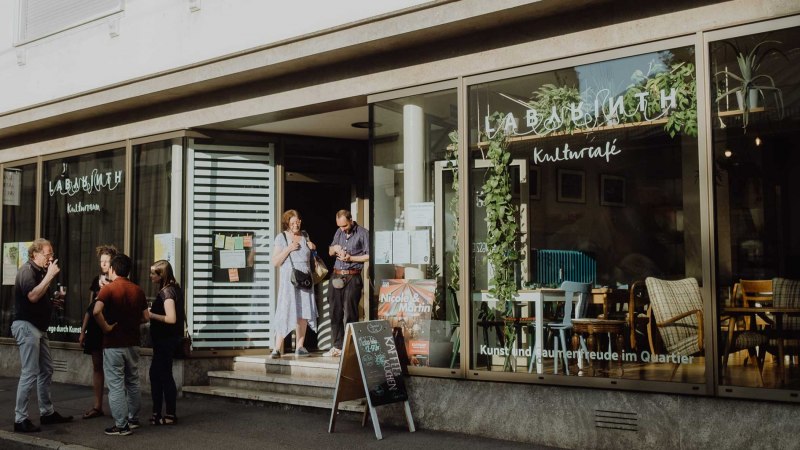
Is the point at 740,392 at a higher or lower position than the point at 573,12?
lower

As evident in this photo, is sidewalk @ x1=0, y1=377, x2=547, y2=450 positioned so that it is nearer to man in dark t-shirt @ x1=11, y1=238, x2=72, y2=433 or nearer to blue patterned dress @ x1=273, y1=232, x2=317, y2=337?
man in dark t-shirt @ x1=11, y1=238, x2=72, y2=433

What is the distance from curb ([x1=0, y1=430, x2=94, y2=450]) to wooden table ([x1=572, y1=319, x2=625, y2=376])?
444 centimetres

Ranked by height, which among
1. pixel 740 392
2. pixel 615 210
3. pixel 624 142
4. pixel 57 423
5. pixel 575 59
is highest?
pixel 575 59

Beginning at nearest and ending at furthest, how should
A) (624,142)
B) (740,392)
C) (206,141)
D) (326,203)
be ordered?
(740,392)
(624,142)
(206,141)
(326,203)

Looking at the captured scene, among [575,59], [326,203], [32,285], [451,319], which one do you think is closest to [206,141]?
[326,203]

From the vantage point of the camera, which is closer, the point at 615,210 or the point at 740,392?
the point at 740,392

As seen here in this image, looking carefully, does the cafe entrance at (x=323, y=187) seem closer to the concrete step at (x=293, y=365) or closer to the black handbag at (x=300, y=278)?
the black handbag at (x=300, y=278)

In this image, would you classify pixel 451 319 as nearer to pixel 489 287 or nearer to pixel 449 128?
pixel 489 287

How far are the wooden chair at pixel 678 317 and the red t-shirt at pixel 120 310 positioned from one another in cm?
476

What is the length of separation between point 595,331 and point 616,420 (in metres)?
0.84

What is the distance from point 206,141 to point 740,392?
24.5 ft

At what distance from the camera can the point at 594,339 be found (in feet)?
26.0

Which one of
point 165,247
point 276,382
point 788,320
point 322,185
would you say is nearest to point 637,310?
point 788,320

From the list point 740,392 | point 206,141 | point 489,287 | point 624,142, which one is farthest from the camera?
point 206,141
